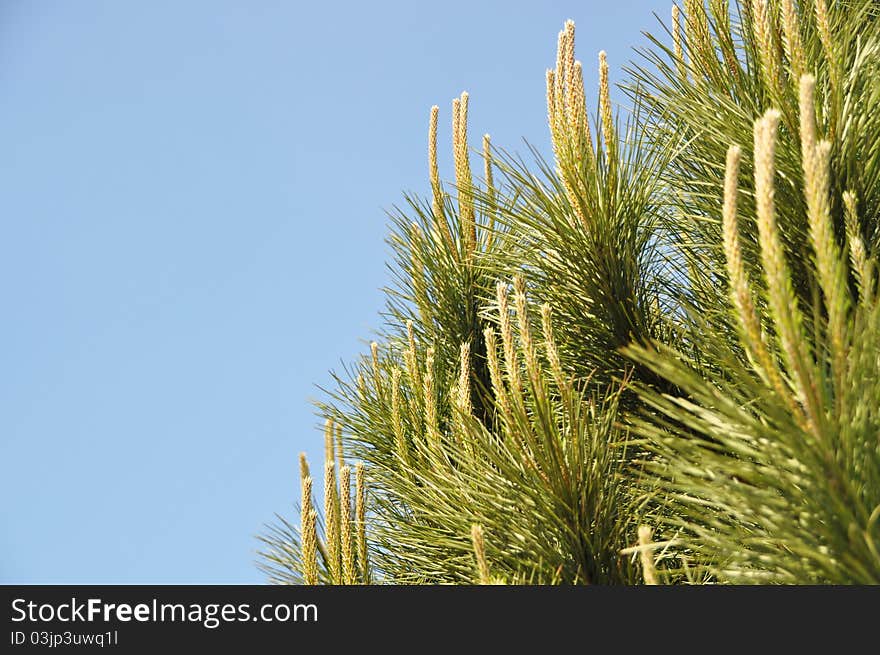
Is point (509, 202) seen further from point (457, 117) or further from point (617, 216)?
point (457, 117)

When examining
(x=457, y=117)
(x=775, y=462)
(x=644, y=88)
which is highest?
(x=457, y=117)

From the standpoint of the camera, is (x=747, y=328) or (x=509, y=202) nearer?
(x=747, y=328)

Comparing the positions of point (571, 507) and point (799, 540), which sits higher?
point (571, 507)

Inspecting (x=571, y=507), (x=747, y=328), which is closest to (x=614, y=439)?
(x=571, y=507)

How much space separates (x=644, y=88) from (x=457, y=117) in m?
0.49

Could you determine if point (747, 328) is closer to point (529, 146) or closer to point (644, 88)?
point (529, 146)

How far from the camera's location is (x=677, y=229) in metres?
1.89

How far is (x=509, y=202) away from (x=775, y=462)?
3.38 feet

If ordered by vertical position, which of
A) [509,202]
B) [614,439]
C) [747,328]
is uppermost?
[509,202]
